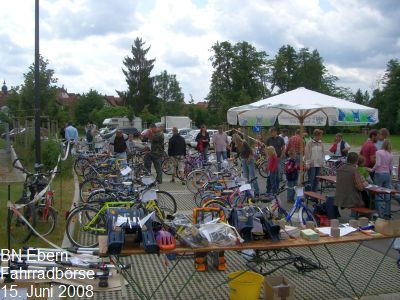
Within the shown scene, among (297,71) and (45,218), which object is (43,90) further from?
(297,71)

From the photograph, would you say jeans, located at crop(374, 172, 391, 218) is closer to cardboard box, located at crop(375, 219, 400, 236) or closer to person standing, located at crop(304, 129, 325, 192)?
person standing, located at crop(304, 129, 325, 192)

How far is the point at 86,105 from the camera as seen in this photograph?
240ft

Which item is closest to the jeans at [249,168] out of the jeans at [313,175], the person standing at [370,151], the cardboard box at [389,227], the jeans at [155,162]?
the jeans at [313,175]

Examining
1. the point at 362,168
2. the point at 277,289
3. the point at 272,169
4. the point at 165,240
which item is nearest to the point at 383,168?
the point at 362,168

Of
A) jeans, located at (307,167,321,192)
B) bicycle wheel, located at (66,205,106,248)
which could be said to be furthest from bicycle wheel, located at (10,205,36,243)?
jeans, located at (307,167,321,192)

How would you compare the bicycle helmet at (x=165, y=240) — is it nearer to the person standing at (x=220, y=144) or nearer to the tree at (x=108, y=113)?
the person standing at (x=220, y=144)

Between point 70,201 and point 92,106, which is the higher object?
point 92,106

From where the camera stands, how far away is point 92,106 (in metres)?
73.6

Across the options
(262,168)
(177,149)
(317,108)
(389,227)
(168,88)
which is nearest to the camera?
(389,227)

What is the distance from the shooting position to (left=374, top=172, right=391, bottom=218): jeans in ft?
29.9

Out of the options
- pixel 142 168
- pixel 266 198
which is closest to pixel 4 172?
pixel 142 168

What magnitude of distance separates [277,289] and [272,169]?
6607 mm

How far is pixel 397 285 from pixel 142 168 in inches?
377

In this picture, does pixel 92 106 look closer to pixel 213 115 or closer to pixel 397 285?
pixel 213 115
